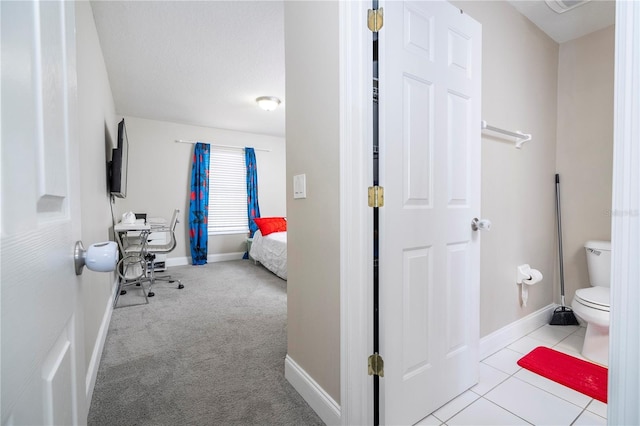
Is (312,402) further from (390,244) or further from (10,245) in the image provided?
(10,245)

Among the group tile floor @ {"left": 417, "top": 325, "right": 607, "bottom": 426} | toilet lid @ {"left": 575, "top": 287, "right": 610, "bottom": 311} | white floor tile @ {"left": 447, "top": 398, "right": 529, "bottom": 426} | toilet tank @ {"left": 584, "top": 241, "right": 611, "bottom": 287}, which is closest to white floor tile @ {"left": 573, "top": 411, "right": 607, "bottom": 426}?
tile floor @ {"left": 417, "top": 325, "right": 607, "bottom": 426}

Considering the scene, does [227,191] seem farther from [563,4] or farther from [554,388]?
[554,388]

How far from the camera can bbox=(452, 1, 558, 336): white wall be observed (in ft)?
6.47

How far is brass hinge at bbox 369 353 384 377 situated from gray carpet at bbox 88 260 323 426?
1.37 feet

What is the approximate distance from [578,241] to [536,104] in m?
1.22

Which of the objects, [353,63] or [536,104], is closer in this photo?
[353,63]

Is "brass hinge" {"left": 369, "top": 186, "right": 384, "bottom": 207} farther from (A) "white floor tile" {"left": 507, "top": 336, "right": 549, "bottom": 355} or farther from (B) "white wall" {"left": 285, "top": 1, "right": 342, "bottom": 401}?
(A) "white floor tile" {"left": 507, "top": 336, "right": 549, "bottom": 355}

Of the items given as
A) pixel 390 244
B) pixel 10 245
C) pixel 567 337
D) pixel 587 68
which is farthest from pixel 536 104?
pixel 10 245

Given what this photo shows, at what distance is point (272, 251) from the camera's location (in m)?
4.36

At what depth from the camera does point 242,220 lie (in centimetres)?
585

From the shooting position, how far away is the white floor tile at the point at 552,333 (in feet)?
7.27

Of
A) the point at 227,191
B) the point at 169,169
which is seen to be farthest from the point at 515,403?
the point at 169,169

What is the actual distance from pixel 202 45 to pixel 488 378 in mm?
3451

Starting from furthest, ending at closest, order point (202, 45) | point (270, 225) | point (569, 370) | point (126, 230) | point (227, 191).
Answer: point (227, 191) → point (270, 225) → point (126, 230) → point (202, 45) → point (569, 370)
